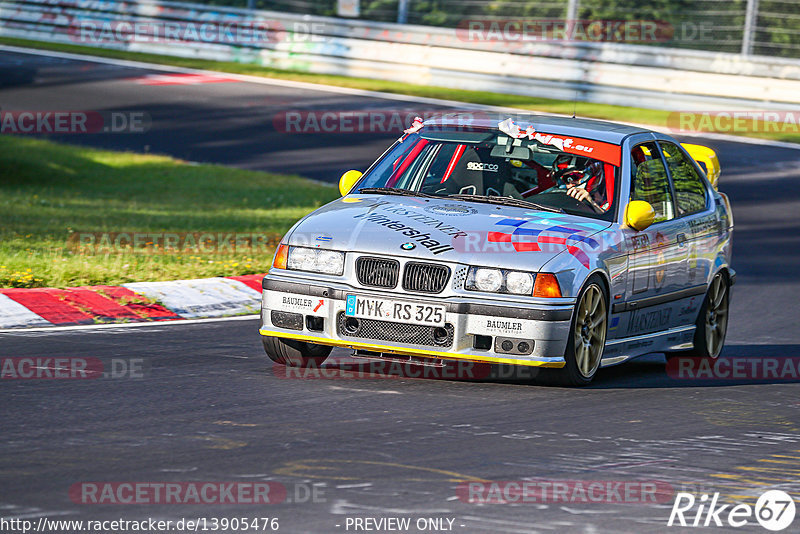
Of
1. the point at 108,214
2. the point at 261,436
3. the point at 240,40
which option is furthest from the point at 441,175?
the point at 240,40

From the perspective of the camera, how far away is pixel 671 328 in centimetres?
921

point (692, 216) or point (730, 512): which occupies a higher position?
point (692, 216)

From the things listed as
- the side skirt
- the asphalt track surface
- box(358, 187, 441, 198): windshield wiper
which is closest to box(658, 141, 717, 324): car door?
the side skirt

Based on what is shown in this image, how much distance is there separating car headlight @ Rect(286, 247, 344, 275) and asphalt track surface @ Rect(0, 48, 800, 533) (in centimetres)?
64

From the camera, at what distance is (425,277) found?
7535 mm

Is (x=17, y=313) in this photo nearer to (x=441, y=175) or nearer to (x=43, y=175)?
(x=441, y=175)

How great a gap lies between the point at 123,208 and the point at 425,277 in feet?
29.8

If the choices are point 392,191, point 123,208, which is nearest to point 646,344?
point 392,191

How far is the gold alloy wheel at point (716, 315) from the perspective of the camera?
9.73m

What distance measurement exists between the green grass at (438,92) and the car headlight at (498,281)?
1593 centimetres

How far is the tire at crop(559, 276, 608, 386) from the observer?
304 inches

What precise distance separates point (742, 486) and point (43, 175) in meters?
14.4

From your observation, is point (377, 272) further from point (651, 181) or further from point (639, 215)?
point (651, 181)

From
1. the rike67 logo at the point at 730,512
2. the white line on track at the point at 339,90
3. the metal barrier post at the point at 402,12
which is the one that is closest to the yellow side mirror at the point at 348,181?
the rike67 logo at the point at 730,512
